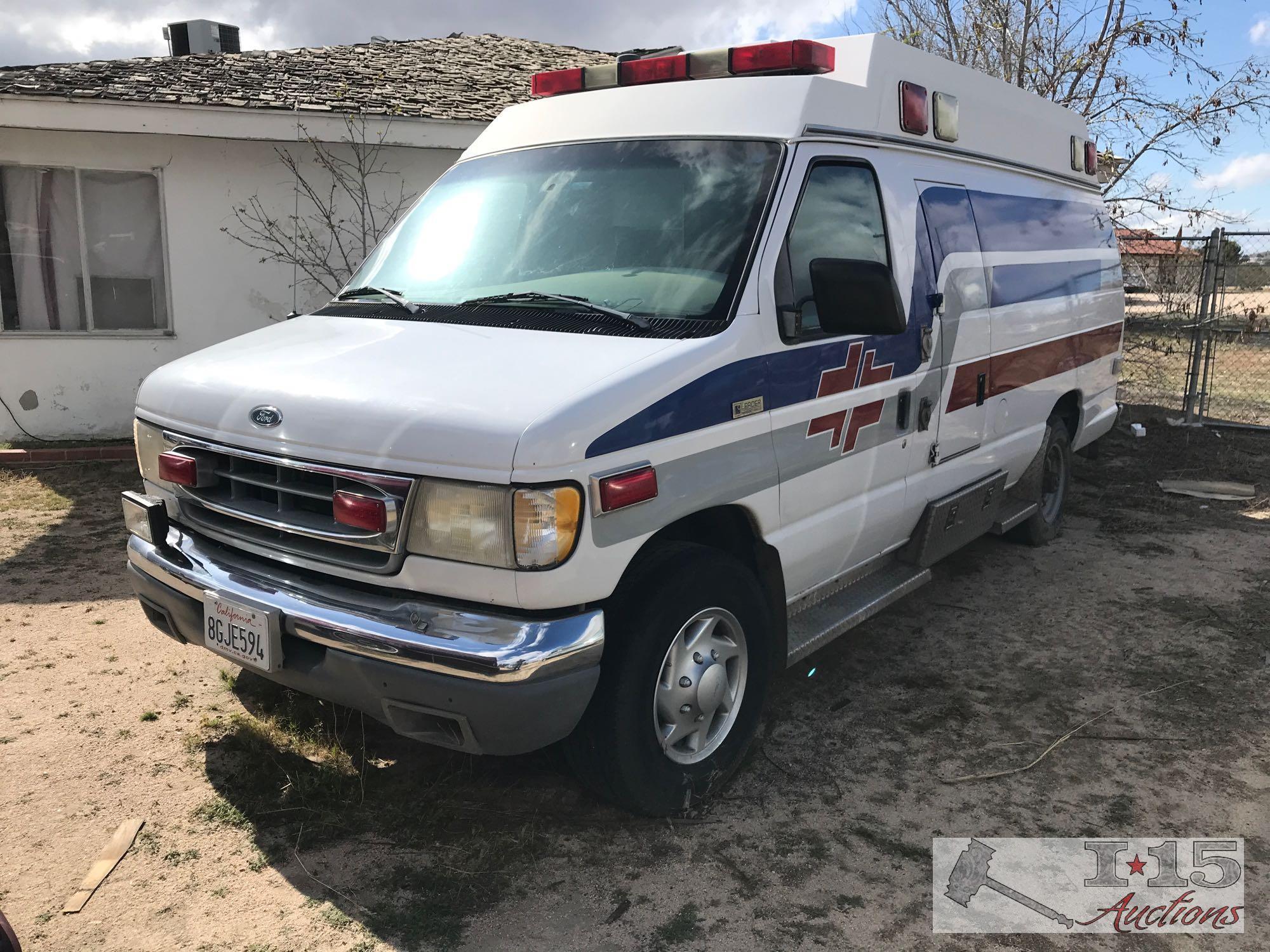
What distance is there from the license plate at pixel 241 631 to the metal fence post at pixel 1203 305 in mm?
10716

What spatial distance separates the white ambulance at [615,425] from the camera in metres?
2.89

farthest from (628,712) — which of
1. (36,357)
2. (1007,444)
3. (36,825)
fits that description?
(36,357)

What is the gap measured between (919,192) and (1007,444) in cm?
175

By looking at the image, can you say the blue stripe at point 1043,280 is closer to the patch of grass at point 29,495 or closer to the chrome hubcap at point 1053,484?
the chrome hubcap at point 1053,484

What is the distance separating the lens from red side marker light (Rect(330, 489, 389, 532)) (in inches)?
116

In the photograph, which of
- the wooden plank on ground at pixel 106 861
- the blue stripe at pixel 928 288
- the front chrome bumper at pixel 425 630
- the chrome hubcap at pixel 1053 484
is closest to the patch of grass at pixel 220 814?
the wooden plank on ground at pixel 106 861

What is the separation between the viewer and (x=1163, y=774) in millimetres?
3938

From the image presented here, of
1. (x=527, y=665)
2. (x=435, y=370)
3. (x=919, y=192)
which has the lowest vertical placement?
(x=527, y=665)

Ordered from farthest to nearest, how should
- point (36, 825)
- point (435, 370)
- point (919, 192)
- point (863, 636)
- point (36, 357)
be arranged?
1. point (36, 357)
2. point (863, 636)
3. point (919, 192)
4. point (36, 825)
5. point (435, 370)

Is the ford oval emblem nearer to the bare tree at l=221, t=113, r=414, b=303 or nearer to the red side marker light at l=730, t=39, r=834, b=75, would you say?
the red side marker light at l=730, t=39, r=834, b=75

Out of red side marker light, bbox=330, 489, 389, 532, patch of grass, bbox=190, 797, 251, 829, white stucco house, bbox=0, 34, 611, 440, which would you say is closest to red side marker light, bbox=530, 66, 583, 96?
red side marker light, bbox=330, 489, 389, 532

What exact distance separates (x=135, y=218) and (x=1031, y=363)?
28.5 feet

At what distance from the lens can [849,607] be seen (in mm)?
4363

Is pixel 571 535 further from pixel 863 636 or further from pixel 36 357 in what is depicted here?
pixel 36 357
